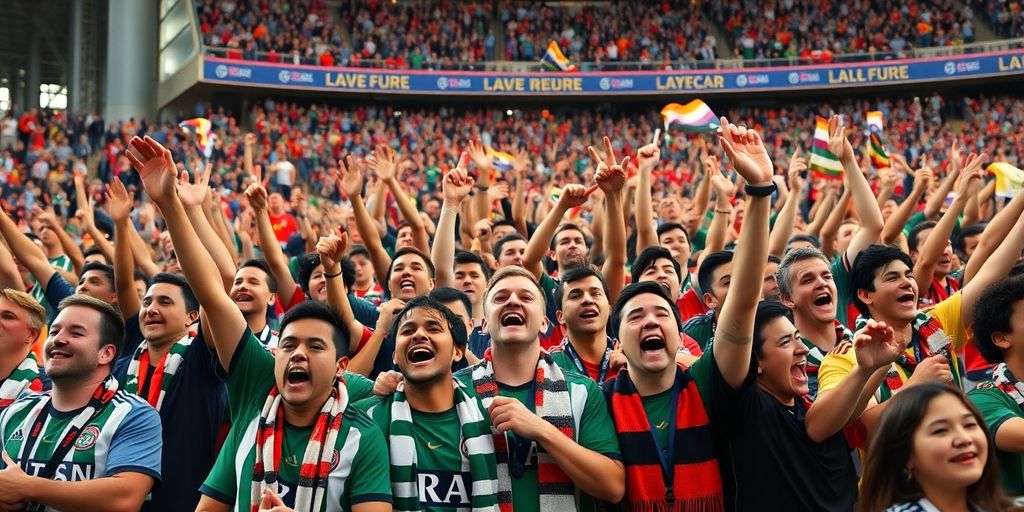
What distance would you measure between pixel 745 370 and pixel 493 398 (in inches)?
35.6

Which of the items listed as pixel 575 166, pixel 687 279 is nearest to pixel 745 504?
pixel 687 279

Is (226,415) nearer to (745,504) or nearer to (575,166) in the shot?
(745,504)

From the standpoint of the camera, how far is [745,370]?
315cm

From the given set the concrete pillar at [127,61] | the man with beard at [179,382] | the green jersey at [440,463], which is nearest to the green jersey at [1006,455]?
the green jersey at [440,463]

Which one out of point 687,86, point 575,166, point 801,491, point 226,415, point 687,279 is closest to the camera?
point 801,491

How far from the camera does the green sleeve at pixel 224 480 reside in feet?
10.2

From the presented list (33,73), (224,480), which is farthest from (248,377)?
(33,73)

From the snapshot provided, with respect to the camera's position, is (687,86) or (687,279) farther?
(687,86)

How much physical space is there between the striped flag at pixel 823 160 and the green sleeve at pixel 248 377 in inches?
261

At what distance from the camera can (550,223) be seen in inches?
199

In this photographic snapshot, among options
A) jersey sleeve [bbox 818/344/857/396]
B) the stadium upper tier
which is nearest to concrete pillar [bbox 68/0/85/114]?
the stadium upper tier

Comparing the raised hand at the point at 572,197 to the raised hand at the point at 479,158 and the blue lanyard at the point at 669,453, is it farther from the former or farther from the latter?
the raised hand at the point at 479,158

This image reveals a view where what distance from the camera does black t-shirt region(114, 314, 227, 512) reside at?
3627mm

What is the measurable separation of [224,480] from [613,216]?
2530 millimetres
